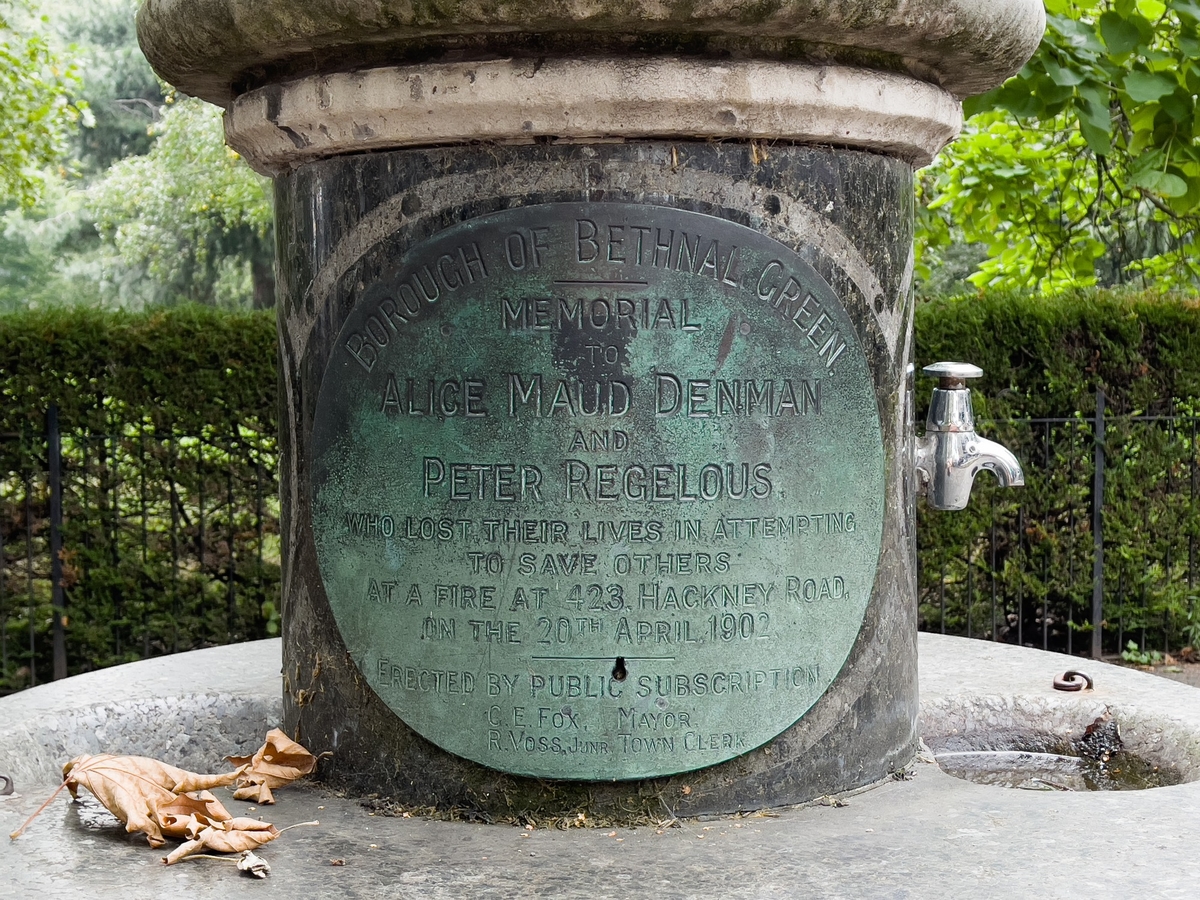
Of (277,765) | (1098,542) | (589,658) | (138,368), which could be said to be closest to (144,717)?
(277,765)

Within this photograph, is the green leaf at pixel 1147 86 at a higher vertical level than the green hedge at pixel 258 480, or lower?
higher

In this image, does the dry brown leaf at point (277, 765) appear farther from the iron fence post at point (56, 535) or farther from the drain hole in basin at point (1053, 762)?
the iron fence post at point (56, 535)

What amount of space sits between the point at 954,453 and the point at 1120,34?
302 cm

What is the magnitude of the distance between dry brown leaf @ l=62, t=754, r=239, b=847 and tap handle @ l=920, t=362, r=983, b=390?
5.42 ft

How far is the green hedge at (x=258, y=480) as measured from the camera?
22.0 feet

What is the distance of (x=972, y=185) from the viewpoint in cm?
877

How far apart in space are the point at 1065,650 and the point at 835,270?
5.65m

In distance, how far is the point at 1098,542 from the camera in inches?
289

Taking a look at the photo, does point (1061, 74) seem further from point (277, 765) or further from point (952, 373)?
point (277, 765)

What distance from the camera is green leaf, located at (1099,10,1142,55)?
524 cm

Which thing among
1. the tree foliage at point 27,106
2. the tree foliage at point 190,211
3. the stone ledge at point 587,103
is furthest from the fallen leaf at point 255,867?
the tree foliage at point 190,211

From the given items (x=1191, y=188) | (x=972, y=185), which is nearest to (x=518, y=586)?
(x=1191, y=188)

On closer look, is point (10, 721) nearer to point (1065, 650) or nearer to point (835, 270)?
point (835, 270)

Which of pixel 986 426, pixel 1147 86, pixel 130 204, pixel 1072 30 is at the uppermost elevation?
pixel 130 204
